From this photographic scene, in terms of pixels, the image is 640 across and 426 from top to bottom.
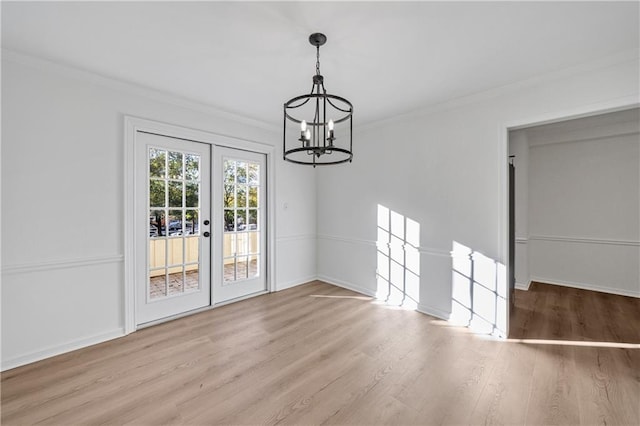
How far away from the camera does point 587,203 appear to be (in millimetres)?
4562

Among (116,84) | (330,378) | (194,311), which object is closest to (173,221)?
(194,311)

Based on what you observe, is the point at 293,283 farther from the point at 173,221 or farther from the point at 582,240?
the point at 582,240

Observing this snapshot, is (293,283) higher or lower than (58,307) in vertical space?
lower

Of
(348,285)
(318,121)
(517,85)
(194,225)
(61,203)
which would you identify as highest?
(517,85)

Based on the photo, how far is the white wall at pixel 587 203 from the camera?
4.18 metres

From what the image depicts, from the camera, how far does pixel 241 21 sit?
75.4 inches

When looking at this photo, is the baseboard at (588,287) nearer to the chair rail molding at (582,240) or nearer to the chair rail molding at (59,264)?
the chair rail molding at (582,240)

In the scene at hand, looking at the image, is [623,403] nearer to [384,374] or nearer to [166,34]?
[384,374]

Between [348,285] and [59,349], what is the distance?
3.46 metres

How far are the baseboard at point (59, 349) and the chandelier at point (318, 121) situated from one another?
2.53m

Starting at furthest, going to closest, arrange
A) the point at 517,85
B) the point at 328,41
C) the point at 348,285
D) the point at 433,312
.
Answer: the point at 348,285, the point at 433,312, the point at 517,85, the point at 328,41

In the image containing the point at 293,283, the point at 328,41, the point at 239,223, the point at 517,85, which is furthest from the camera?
the point at 293,283

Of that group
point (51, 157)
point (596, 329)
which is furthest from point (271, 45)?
point (596, 329)

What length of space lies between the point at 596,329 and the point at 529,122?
238cm
